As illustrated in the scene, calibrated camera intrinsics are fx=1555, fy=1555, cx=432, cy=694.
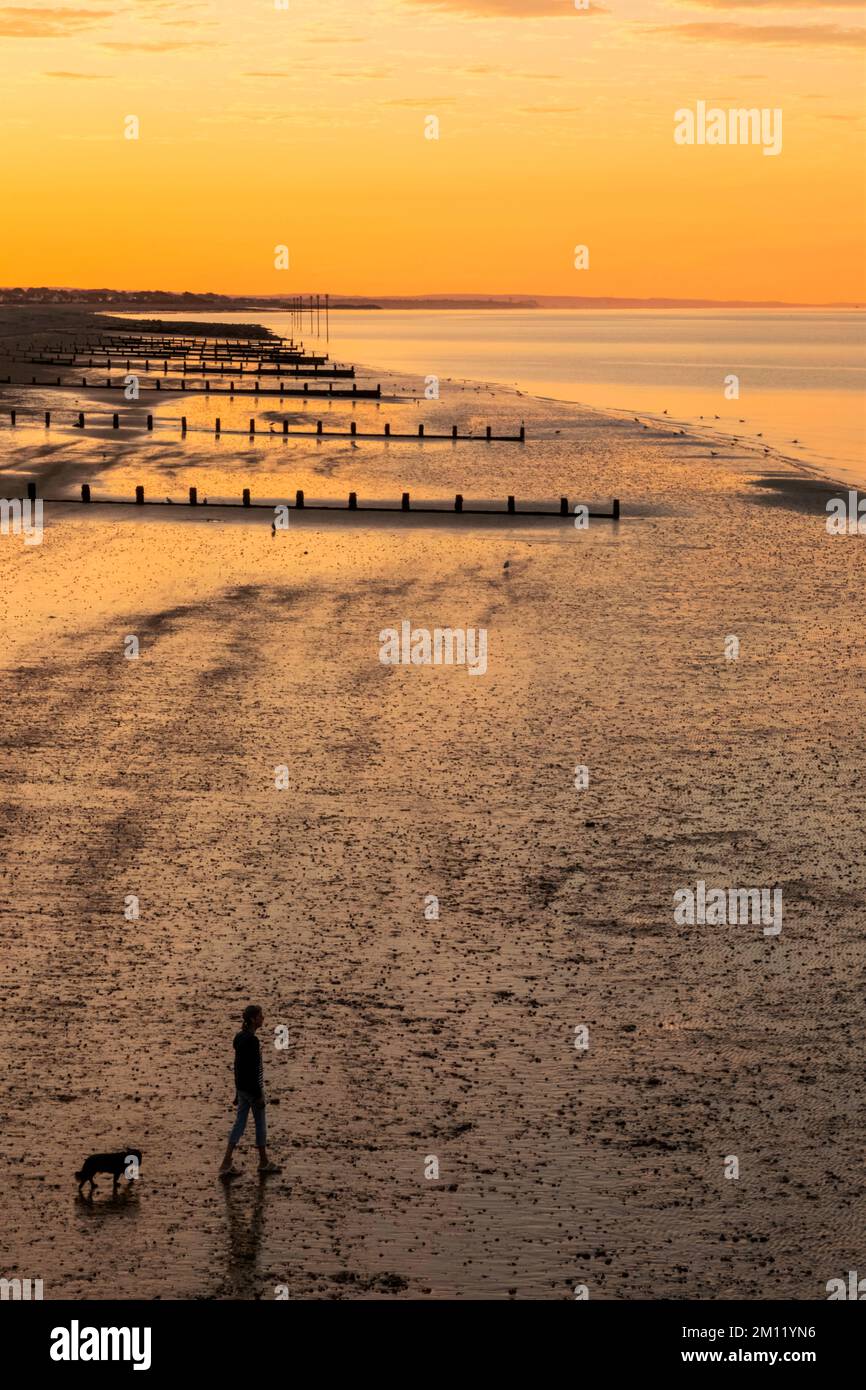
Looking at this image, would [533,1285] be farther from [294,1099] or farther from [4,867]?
[4,867]

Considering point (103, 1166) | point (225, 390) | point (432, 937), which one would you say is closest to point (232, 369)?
point (225, 390)

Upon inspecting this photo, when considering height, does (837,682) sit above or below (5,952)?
above

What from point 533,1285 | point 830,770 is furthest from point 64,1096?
point 830,770
